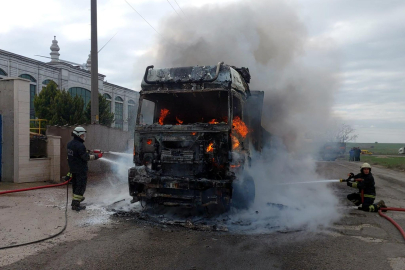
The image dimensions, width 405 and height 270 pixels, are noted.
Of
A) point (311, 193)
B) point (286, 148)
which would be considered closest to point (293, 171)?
point (286, 148)

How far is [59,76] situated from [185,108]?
2501cm

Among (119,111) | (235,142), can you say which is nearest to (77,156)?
(235,142)

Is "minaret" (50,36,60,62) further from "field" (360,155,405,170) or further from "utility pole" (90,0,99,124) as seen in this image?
"field" (360,155,405,170)

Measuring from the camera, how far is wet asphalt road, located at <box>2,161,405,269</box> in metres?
4.09

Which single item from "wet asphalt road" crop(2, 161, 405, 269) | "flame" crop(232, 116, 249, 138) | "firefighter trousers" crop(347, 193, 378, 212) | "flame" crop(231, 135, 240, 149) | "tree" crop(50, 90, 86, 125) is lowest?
"wet asphalt road" crop(2, 161, 405, 269)

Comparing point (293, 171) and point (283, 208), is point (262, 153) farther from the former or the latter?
point (293, 171)

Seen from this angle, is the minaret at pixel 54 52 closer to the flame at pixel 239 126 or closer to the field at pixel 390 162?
the flame at pixel 239 126

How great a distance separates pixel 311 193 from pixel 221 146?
4.44 metres

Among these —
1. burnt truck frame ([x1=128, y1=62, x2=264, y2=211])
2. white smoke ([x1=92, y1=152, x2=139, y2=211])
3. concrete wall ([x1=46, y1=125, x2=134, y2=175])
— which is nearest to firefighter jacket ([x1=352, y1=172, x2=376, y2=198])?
burnt truck frame ([x1=128, y1=62, x2=264, y2=211])

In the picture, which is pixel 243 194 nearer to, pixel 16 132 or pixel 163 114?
pixel 163 114

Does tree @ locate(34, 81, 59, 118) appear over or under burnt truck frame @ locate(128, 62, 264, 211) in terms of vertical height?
over

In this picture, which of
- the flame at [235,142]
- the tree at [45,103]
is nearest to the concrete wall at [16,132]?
the flame at [235,142]

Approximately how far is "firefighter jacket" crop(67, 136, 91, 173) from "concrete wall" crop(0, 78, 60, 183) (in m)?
4.03

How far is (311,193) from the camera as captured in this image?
9359 mm
